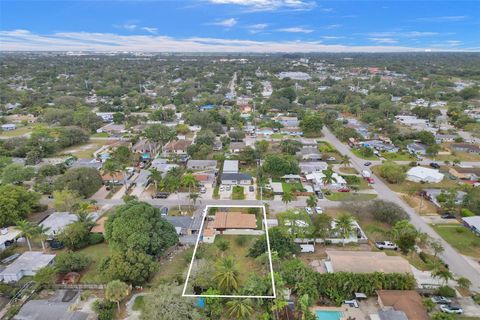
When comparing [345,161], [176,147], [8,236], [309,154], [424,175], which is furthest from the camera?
[176,147]

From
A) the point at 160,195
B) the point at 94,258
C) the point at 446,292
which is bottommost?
the point at 94,258

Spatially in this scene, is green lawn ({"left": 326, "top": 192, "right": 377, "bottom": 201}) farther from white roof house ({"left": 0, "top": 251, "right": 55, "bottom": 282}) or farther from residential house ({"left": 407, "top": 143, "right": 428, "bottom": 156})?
white roof house ({"left": 0, "top": 251, "right": 55, "bottom": 282})

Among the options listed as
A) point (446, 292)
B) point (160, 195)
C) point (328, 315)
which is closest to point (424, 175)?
point (446, 292)

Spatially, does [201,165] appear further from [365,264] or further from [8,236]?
[365,264]

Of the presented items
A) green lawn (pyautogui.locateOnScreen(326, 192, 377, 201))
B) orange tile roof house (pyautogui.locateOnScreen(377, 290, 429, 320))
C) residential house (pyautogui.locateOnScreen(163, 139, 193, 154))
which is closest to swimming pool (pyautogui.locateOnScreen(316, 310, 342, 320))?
orange tile roof house (pyautogui.locateOnScreen(377, 290, 429, 320))

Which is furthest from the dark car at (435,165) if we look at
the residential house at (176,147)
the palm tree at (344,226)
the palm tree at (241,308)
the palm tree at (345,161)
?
Result: the palm tree at (241,308)

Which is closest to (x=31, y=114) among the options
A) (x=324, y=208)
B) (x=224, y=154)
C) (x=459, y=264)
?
(x=224, y=154)

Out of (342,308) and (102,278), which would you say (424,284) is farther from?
(102,278)
